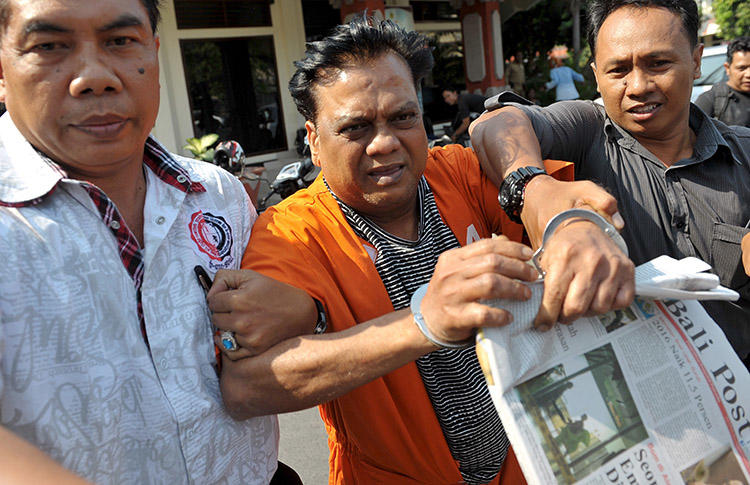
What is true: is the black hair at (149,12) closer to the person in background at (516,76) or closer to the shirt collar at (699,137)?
the shirt collar at (699,137)

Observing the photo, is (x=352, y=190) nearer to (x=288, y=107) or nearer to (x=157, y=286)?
(x=157, y=286)

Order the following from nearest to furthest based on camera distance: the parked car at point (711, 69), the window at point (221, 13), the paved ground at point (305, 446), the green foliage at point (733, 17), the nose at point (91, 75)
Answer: the nose at point (91, 75) → the paved ground at point (305, 446) → the parked car at point (711, 69) → the window at point (221, 13) → the green foliage at point (733, 17)

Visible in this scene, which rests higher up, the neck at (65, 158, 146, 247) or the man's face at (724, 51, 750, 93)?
the man's face at (724, 51, 750, 93)

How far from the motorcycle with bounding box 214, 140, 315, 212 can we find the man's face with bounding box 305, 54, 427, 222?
16.8 ft

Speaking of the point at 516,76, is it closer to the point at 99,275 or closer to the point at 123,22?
the point at 123,22

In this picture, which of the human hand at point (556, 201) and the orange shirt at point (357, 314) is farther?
the orange shirt at point (357, 314)

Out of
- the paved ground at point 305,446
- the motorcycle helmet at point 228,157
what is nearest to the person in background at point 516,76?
the motorcycle helmet at point 228,157

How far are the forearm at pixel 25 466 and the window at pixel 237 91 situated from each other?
28.7 feet

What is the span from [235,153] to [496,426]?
5.72 meters

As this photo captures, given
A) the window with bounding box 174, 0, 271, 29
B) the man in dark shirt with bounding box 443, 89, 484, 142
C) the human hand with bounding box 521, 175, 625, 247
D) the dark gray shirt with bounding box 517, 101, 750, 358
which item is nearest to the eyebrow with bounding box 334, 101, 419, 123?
the human hand with bounding box 521, 175, 625, 247

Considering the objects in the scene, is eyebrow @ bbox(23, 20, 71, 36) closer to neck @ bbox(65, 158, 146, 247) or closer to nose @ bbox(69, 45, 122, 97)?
nose @ bbox(69, 45, 122, 97)

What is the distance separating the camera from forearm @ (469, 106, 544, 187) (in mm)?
1614

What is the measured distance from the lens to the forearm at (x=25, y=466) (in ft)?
2.67

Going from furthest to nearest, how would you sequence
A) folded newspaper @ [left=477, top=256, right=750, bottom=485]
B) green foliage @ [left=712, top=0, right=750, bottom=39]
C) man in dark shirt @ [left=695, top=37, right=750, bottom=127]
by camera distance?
green foliage @ [left=712, top=0, right=750, bottom=39] < man in dark shirt @ [left=695, top=37, right=750, bottom=127] < folded newspaper @ [left=477, top=256, right=750, bottom=485]
